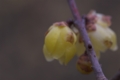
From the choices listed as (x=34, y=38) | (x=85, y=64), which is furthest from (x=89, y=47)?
(x=34, y=38)

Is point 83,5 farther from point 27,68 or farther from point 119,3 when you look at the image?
point 27,68

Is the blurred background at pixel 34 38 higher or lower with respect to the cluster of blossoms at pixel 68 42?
higher

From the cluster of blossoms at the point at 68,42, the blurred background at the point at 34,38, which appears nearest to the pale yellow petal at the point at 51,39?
the cluster of blossoms at the point at 68,42

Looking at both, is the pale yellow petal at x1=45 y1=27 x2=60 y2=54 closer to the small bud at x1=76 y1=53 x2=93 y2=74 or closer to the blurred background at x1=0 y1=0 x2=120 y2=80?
the small bud at x1=76 y1=53 x2=93 y2=74

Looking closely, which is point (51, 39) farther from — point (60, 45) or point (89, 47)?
point (89, 47)

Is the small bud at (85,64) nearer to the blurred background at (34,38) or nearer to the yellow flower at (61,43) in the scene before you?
the yellow flower at (61,43)

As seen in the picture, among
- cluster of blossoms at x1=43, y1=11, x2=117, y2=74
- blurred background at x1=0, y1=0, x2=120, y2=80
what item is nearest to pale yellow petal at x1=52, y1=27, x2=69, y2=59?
cluster of blossoms at x1=43, y1=11, x2=117, y2=74
